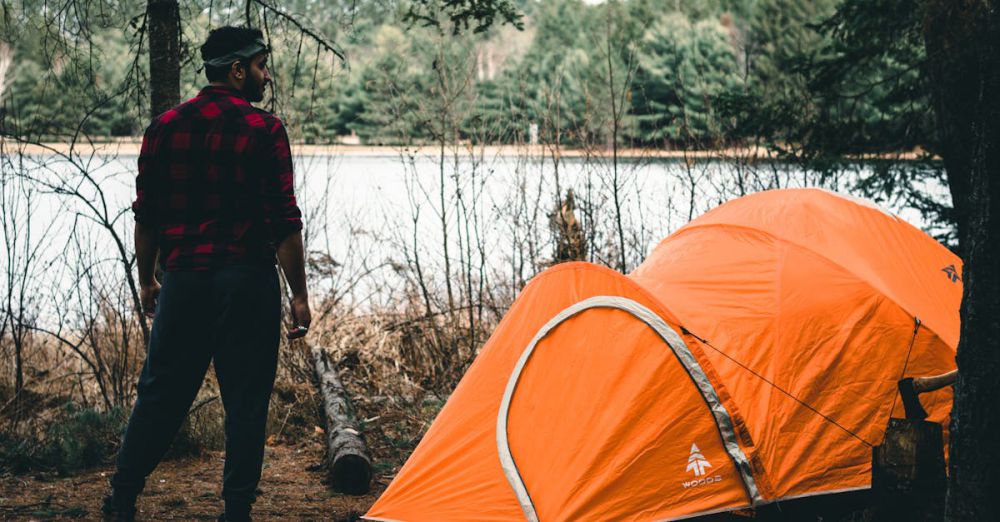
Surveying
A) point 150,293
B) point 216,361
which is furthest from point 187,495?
point 216,361

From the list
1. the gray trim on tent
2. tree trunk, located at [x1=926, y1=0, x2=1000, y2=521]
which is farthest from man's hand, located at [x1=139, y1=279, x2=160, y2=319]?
tree trunk, located at [x1=926, y1=0, x2=1000, y2=521]

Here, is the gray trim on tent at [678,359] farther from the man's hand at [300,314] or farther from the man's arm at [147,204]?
the man's arm at [147,204]

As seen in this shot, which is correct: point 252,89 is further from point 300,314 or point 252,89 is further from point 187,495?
point 187,495

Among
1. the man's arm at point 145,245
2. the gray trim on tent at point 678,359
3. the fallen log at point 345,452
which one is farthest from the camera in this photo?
the fallen log at point 345,452

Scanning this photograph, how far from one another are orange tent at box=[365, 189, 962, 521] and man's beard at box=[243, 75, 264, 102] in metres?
1.68

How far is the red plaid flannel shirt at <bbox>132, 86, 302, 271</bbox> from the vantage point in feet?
9.85

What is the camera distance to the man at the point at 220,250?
9.85ft

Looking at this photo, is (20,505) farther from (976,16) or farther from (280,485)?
(976,16)

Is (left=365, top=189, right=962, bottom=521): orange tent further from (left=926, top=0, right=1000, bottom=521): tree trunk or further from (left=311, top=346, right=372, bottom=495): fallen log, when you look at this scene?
(left=926, top=0, right=1000, bottom=521): tree trunk

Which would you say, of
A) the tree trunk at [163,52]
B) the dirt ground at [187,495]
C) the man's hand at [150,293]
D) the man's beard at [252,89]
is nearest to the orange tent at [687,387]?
the dirt ground at [187,495]

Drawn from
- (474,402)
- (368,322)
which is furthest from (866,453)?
(368,322)

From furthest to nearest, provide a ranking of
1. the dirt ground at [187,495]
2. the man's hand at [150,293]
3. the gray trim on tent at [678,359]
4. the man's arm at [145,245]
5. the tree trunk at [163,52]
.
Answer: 1. the tree trunk at [163,52]
2. the dirt ground at [187,495]
3. the gray trim on tent at [678,359]
4. the man's hand at [150,293]
5. the man's arm at [145,245]

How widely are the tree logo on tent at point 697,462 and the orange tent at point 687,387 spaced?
0.04ft

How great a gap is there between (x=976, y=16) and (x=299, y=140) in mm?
6139
